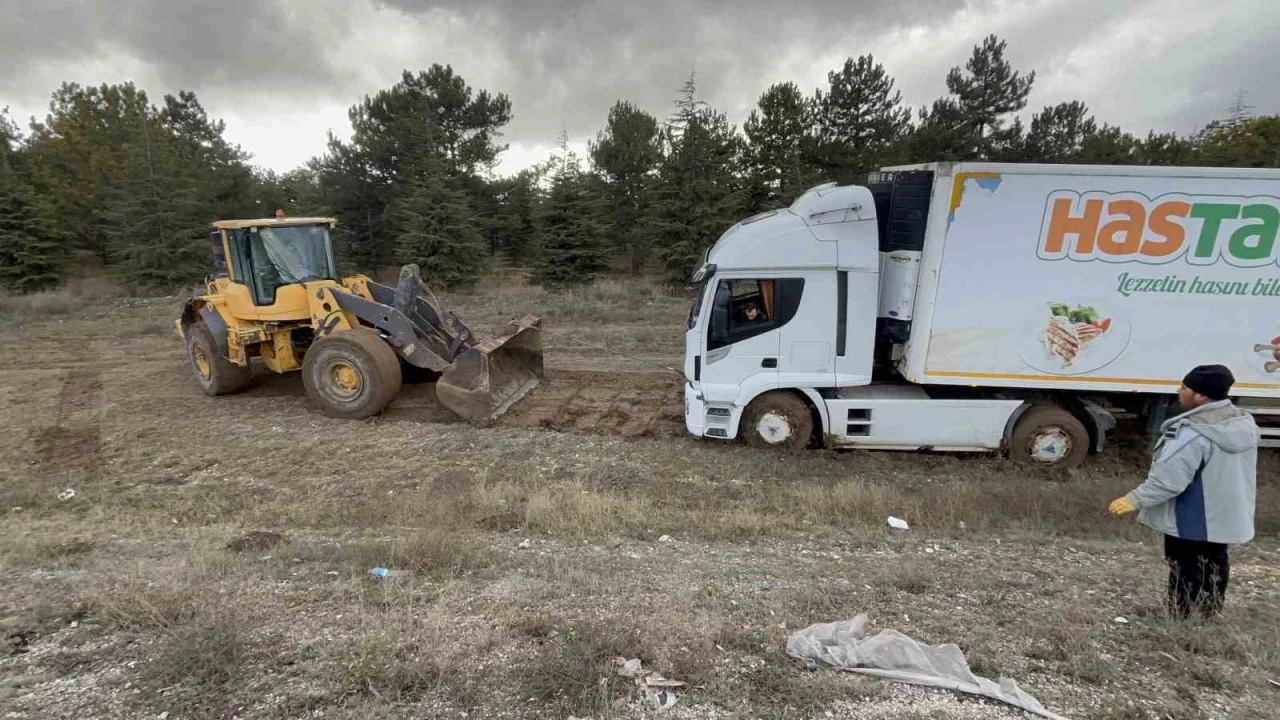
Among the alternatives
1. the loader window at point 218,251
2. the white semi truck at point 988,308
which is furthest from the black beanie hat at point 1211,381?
the loader window at point 218,251

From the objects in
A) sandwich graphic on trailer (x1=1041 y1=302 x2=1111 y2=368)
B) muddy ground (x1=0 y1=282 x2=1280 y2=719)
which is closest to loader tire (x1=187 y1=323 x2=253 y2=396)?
muddy ground (x1=0 y1=282 x2=1280 y2=719)

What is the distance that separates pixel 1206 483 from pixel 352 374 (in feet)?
29.0

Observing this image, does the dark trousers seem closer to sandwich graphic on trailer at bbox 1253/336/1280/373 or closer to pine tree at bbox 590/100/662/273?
→ sandwich graphic on trailer at bbox 1253/336/1280/373

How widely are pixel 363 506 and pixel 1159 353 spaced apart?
7928 mm

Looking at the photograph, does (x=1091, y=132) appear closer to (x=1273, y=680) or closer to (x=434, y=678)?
(x=1273, y=680)

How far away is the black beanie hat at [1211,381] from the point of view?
3.37 m

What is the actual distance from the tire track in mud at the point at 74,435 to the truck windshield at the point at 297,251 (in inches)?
124

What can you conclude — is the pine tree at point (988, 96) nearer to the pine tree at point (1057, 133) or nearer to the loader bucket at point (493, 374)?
the pine tree at point (1057, 133)

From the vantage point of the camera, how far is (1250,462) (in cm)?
345

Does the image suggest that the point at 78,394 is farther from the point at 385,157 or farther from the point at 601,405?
the point at 385,157

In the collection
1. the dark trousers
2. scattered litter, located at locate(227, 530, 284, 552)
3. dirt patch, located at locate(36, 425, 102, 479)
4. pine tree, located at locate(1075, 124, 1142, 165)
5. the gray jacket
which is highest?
pine tree, located at locate(1075, 124, 1142, 165)

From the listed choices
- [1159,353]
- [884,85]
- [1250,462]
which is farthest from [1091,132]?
[1250,462]

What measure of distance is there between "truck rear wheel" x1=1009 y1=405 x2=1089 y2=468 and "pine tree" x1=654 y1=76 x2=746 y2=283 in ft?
53.6

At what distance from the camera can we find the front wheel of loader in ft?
28.1
